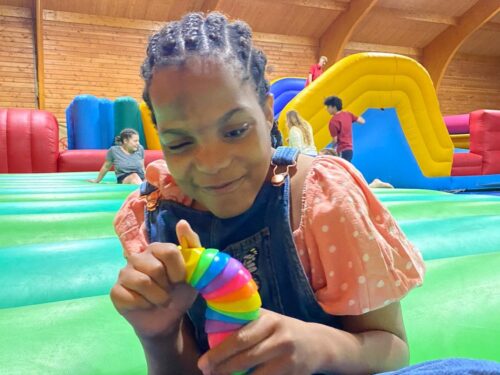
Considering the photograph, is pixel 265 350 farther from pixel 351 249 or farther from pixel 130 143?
pixel 130 143

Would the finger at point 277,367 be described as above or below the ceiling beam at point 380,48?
below

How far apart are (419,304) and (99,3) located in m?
7.39

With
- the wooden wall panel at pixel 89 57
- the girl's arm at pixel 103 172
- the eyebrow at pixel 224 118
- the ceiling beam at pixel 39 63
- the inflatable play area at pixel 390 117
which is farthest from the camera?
the wooden wall panel at pixel 89 57

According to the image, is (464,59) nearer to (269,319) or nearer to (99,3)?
(99,3)

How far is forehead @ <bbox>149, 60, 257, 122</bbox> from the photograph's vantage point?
530 mm

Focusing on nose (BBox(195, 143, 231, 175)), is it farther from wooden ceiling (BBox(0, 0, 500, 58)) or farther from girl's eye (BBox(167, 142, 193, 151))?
wooden ceiling (BBox(0, 0, 500, 58))

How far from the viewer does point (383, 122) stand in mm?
4043

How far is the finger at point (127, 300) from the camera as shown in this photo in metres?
0.47

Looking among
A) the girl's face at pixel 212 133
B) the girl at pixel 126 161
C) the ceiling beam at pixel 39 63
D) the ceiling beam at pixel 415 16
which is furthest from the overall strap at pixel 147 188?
the ceiling beam at pixel 415 16

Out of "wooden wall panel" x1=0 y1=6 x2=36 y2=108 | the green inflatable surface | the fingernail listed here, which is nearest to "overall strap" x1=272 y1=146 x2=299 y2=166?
the fingernail

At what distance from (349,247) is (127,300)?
0.78 ft

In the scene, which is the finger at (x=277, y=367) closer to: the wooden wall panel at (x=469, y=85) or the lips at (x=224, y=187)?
the lips at (x=224, y=187)

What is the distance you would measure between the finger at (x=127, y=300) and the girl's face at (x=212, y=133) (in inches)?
6.0

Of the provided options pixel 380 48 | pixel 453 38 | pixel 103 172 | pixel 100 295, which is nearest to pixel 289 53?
pixel 380 48
